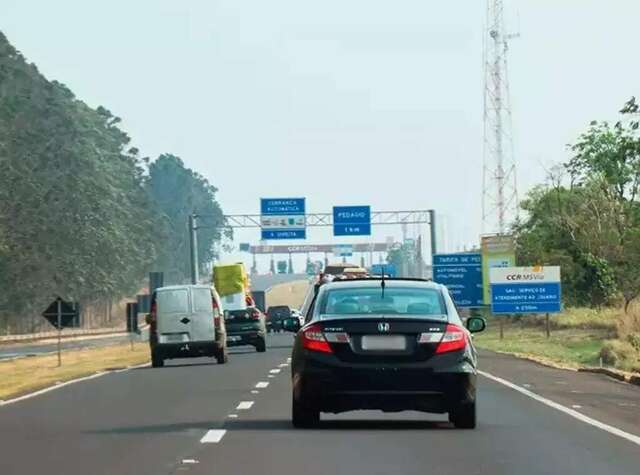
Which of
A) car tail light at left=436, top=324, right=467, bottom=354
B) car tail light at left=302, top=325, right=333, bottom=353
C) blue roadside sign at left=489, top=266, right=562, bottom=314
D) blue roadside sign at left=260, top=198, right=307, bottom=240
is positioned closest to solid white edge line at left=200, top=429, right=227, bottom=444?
car tail light at left=302, top=325, right=333, bottom=353

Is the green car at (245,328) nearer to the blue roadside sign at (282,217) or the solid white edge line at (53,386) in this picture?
the solid white edge line at (53,386)

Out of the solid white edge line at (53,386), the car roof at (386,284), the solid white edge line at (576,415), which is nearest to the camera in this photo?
the solid white edge line at (576,415)

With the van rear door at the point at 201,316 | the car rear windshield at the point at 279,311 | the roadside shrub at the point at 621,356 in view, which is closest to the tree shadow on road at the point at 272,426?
the roadside shrub at the point at 621,356

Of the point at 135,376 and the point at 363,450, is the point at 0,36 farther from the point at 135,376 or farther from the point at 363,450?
the point at 363,450

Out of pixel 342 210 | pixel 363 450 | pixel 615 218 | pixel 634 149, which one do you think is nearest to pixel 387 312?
pixel 363 450

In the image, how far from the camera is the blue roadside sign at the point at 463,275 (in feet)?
234

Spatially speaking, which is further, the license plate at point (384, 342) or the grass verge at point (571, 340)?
the grass verge at point (571, 340)

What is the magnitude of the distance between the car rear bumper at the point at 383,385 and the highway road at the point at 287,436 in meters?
0.36

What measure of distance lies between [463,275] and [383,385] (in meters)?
54.6

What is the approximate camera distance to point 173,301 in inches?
1638

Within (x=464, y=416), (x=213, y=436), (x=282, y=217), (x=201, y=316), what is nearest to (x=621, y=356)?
(x=201, y=316)

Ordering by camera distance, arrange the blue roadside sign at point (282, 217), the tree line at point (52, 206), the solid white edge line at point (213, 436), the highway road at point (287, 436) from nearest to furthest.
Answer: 1. the highway road at point (287, 436)
2. the solid white edge line at point (213, 436)
3. the blue roadside sign at point (282, 217)
4. the tree line at point (52, 206)

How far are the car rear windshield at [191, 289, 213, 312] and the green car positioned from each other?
45.2ft

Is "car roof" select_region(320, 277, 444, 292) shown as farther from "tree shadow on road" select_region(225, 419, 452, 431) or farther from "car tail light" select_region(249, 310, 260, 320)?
"car tail light" select_region(249, 310, 260, 320)
